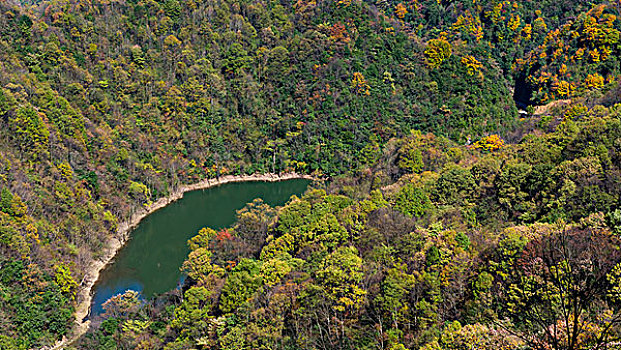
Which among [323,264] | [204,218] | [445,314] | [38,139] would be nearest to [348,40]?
[204,218]

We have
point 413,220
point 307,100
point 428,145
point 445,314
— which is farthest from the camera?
point 307,100

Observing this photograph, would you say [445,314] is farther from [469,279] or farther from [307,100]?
[307,100]

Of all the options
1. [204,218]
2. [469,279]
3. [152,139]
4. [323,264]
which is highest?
[469,279]

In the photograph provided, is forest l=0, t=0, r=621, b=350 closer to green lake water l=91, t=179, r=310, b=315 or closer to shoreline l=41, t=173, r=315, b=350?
shoreline l=41, t=173, r=315, b=350

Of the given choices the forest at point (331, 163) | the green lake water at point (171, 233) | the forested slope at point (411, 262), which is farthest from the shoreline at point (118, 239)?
the forested slope at point (411, 262)

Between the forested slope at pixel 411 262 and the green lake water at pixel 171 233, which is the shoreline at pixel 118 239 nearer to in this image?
the green lake water at pixel 171 233
